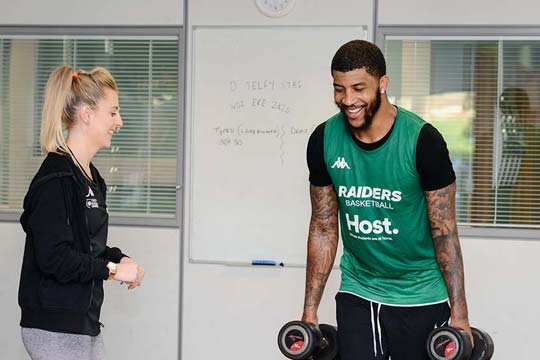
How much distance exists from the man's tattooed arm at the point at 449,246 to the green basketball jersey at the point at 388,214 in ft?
0.17

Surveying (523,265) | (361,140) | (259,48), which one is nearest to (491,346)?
(361,140)

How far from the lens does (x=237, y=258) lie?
4418 mm

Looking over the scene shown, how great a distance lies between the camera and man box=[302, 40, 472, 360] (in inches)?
100

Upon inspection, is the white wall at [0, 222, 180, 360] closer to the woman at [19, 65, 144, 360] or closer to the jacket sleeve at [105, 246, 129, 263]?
the jacket sleeve at [105, 246, 129, 263]

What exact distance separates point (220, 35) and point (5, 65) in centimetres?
122

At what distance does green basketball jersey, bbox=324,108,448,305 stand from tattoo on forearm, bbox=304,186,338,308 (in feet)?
0.36

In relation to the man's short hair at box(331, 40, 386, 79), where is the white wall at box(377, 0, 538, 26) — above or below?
above

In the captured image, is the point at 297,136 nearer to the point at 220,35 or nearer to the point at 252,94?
the point at 252,94

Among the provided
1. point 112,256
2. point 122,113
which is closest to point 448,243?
point 112,256

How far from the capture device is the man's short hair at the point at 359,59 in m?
2.51

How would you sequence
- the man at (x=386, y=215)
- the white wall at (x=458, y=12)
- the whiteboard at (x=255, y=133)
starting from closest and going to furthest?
1. the man at (x=386, y=215)
2. the white wall at (x=458, y=12)
3. the whiteboard at (x=255, y=133)

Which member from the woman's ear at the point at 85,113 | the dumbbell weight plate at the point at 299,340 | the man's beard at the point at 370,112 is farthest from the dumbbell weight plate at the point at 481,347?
the woman's ear at the point at 85,113

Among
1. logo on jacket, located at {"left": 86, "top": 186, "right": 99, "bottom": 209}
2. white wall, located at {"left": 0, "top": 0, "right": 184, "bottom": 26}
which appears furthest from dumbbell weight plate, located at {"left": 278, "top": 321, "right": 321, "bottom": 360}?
white wall, located at {"left": 0, "top": 0, "right": 184, "bottom": 26}

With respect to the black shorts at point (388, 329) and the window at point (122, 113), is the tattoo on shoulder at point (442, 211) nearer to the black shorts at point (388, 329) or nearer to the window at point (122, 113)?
the black shorts at point (388, 329)
